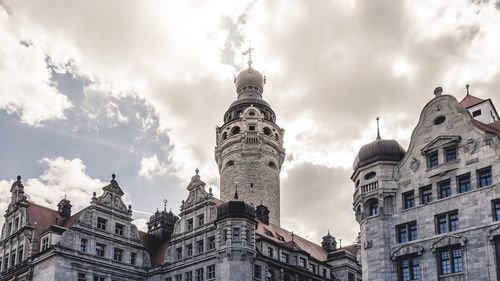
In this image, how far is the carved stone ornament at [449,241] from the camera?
4362 cm

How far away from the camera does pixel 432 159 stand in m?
48.4

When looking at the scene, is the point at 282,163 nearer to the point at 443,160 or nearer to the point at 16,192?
the point at 16,192

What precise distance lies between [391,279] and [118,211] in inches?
1348

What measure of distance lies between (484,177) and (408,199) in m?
6.39

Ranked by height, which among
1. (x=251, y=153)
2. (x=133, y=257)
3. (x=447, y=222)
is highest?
(x=251, y=153)

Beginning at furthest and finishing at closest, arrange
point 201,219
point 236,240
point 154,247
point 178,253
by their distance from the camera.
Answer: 1. point 154,247
2. point 178,253
3. point 201,219
4. point 236,240

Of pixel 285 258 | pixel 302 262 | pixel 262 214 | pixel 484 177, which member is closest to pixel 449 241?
pixel 484 177

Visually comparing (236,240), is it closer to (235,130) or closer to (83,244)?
(83,244)

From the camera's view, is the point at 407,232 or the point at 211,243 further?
the point at 211,243

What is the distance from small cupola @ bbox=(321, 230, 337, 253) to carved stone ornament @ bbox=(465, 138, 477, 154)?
37579 millimetres

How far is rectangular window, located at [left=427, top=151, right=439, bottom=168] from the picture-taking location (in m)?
48.0

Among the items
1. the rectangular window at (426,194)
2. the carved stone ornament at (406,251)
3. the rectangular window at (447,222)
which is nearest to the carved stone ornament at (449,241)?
the rectangular window at (447,222)

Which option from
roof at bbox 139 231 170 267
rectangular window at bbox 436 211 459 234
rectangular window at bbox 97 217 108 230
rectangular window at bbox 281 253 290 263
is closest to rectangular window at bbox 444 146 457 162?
rectangular window at bbox 436 211 459 234

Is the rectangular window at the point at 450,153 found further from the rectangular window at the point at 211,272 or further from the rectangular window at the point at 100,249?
the rectangular window at the point at 100,249
